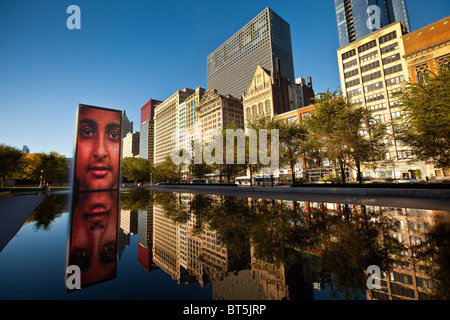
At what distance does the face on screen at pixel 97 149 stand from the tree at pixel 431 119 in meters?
39.8

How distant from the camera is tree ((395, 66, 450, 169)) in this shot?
14398 millimetres

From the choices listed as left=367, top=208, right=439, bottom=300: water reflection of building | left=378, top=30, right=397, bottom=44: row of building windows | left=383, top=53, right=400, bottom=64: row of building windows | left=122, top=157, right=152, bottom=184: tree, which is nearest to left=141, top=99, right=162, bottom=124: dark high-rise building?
left=122, top=157, right=152, bottom=184: tree

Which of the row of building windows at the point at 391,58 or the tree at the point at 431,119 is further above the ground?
the row of building windows at the point at 391,58

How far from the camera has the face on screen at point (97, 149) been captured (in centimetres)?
3138

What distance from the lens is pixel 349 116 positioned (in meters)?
21.2

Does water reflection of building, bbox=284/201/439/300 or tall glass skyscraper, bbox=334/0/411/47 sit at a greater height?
tall glass skyscraper, bbox=334/0/411/47

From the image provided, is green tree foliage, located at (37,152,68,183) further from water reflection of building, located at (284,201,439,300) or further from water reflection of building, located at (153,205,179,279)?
water reflection of building, located at (284,201,439,300)

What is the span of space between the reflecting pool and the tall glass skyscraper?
138m

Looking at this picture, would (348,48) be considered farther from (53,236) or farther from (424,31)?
(53,236)

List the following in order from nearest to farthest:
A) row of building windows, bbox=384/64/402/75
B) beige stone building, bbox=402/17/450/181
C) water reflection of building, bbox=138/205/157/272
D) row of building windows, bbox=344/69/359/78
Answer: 1. water reflection of building, bbox=138/205/157/272
2. beige stone building, bbox=402/17/450/181
3. row of building windows, bbox=384/64/402/75
4. row of building windows, bbox=344/69/359/78

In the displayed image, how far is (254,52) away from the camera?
126 meters

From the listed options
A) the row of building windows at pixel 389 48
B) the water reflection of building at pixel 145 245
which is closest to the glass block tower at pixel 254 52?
the row of building windows at pixel 389 48

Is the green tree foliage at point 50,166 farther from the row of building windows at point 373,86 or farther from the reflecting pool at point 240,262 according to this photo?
the row of building windows at point 373,86
